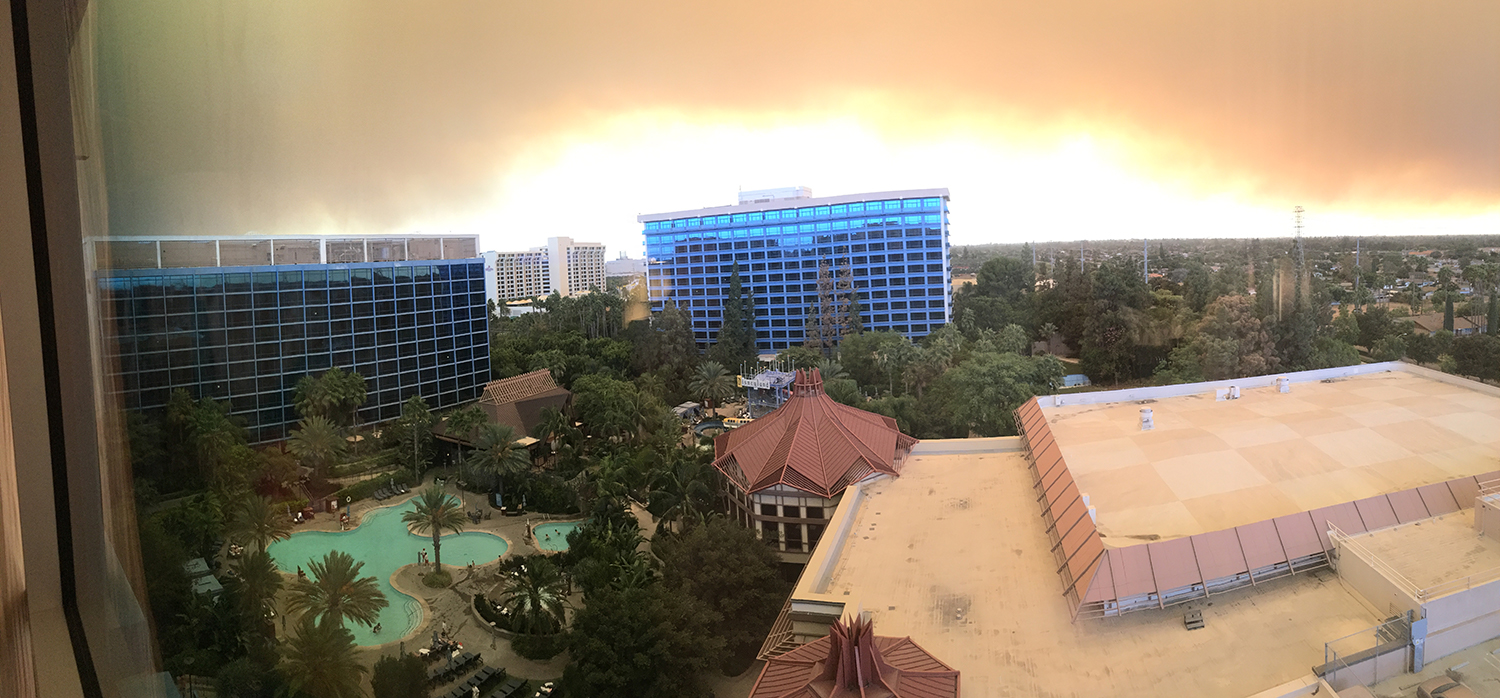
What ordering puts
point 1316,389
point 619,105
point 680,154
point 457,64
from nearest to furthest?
point 1316,389
point 457,64
point 619,105
point 680,154

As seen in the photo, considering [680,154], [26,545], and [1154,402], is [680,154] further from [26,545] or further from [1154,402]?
[26,545]

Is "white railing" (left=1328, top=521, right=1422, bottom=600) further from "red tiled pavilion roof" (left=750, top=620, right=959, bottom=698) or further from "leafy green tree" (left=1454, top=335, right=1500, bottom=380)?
"red tiled pavilion roof" (left=750, top=620, right=959, bottom=698)

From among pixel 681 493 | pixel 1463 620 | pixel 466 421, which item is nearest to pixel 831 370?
pixel 681 493

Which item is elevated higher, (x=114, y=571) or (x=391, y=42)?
(x=391, y=42)

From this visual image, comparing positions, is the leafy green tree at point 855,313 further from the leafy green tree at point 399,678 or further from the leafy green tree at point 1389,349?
the leafy green tree at point 1389,349

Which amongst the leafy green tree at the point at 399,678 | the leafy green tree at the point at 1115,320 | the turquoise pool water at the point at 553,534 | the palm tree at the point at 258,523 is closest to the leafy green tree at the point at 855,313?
the leafy green tree at the point at 1115,320

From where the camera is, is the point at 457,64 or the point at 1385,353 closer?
the point at 1385,353

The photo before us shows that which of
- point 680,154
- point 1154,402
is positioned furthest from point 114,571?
point 680,154
